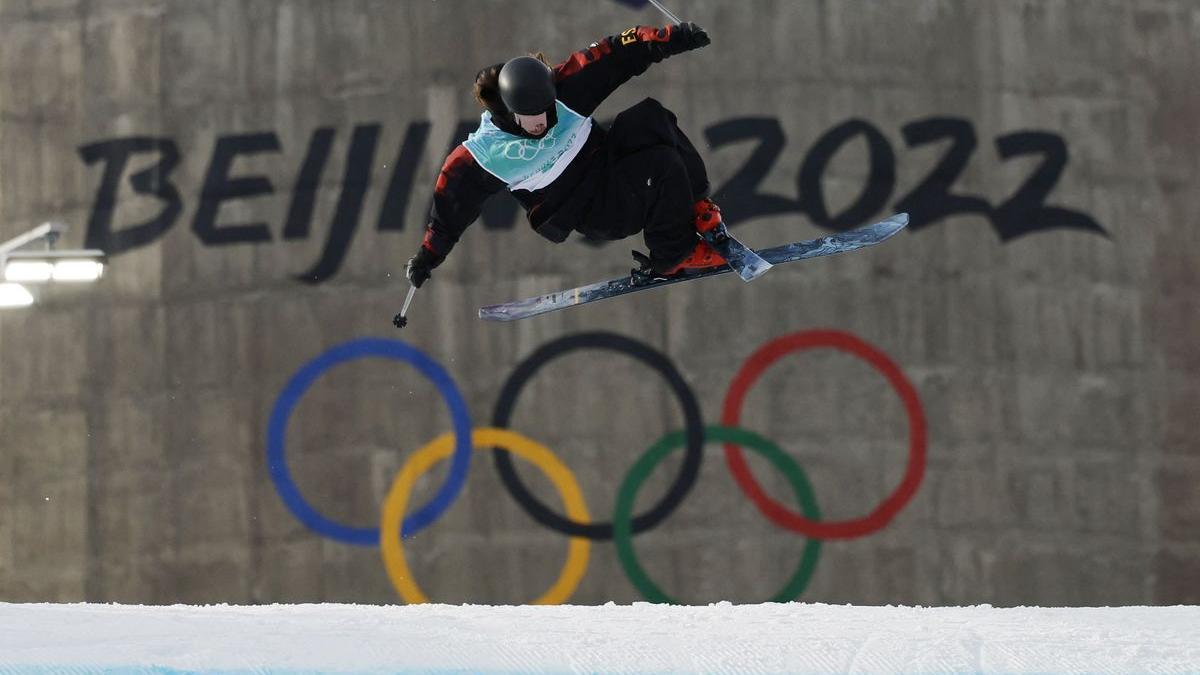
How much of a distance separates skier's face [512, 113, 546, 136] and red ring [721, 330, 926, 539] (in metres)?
7.01

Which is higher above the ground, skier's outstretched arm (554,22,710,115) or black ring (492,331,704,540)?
skier's outstretched arm (554,22,710,115)

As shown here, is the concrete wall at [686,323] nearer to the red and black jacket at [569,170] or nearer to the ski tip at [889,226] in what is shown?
the ski tip at [889,226]

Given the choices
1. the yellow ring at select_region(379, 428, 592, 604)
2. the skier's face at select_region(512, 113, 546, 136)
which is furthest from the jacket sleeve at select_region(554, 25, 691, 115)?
the yellow ring at select_region(379, 428, 592, 604)

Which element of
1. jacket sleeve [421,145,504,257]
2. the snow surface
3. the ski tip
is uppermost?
jacket sleeve [421,145,504,257]

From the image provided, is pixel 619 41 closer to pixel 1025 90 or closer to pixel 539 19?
pixel 539 19

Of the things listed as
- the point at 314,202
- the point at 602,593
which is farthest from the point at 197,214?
the point at 602,593

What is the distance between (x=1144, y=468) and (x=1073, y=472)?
2.71 feet

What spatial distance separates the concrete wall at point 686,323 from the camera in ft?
46.0

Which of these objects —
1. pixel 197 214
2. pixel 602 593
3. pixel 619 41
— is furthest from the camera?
pixel 197 214

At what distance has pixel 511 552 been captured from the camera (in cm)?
1412

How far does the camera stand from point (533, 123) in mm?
7391

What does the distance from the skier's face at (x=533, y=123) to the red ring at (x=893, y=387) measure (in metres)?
7.01

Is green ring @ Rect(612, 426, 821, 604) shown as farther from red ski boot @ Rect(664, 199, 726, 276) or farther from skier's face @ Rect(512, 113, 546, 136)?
skier's face @ Rect(512, 113, 546, 136)

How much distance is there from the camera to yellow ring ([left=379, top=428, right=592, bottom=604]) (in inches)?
550
